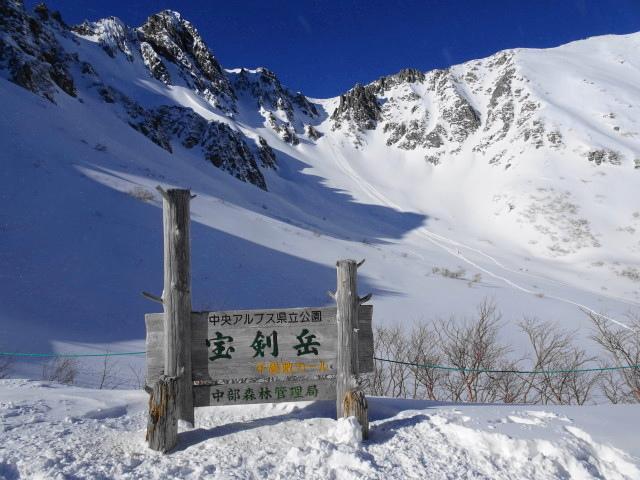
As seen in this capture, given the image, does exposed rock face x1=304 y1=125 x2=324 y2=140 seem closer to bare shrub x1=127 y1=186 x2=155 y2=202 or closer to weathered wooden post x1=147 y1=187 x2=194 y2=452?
bare shrub x1=127 y1=186 x2=155 y2=202

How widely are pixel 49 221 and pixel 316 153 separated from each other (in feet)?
166

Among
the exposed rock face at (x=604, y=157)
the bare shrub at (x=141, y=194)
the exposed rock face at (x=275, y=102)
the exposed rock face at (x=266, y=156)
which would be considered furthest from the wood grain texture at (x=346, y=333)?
the exposed rock face at (x=275, y=102)

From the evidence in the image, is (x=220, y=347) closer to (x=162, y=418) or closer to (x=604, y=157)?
(x=162, y=418)

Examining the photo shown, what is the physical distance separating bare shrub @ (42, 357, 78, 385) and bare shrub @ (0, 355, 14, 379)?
44 cm

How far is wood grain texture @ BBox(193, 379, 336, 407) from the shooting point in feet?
12.4

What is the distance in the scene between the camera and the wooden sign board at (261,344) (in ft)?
12.3

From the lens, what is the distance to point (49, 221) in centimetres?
1160

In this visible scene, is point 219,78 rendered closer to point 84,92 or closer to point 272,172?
point 272,172

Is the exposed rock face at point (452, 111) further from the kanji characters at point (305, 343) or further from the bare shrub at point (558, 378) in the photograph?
the kanji characters at point (305, 343)

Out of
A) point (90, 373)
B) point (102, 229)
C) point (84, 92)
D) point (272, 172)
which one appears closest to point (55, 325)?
point (90, 373)

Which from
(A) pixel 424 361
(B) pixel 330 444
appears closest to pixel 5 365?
(B) pixel 330 444

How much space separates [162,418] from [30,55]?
34.2m

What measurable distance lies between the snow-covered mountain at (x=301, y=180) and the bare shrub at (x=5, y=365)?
508 millimetres

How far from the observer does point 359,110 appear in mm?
70438
